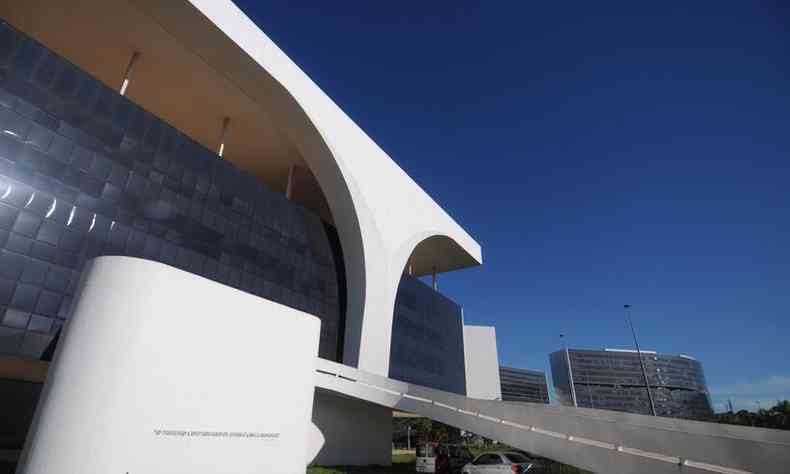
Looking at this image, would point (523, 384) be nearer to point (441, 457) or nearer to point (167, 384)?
point (441, 457)

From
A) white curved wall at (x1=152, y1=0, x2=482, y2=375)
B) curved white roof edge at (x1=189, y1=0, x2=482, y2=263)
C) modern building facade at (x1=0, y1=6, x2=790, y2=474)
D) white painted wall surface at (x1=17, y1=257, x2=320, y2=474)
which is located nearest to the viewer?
white painted wall surface at (x1=17, y1=257, x2=320, y2=474)

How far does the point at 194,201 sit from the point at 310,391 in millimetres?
9372

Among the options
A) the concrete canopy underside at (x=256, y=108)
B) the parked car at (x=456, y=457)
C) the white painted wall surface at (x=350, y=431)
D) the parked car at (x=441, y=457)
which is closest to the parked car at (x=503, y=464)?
the parked car at (x=456, y=457)

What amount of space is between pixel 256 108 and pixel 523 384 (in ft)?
465

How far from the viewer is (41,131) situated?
12.1 metres

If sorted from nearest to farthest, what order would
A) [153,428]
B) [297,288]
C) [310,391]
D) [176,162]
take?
[153,428], [310,391], [176,162], [297,288]

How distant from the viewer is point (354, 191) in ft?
71.2

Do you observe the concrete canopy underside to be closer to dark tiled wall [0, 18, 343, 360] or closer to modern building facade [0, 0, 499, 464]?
modern building facade [0, 0, 499, 464]

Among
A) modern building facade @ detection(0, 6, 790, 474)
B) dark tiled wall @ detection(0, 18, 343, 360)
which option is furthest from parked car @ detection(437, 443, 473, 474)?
dark tiled wall @ detection(0, 18, 343, 360)

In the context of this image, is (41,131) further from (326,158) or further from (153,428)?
(326,158)

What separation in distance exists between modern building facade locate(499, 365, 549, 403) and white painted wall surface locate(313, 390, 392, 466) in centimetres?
12344

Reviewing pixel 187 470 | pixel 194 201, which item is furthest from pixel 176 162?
pixel 187 470

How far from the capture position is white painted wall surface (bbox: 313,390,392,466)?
709 inches

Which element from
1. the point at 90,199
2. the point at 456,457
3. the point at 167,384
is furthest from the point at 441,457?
the point at 90,199
